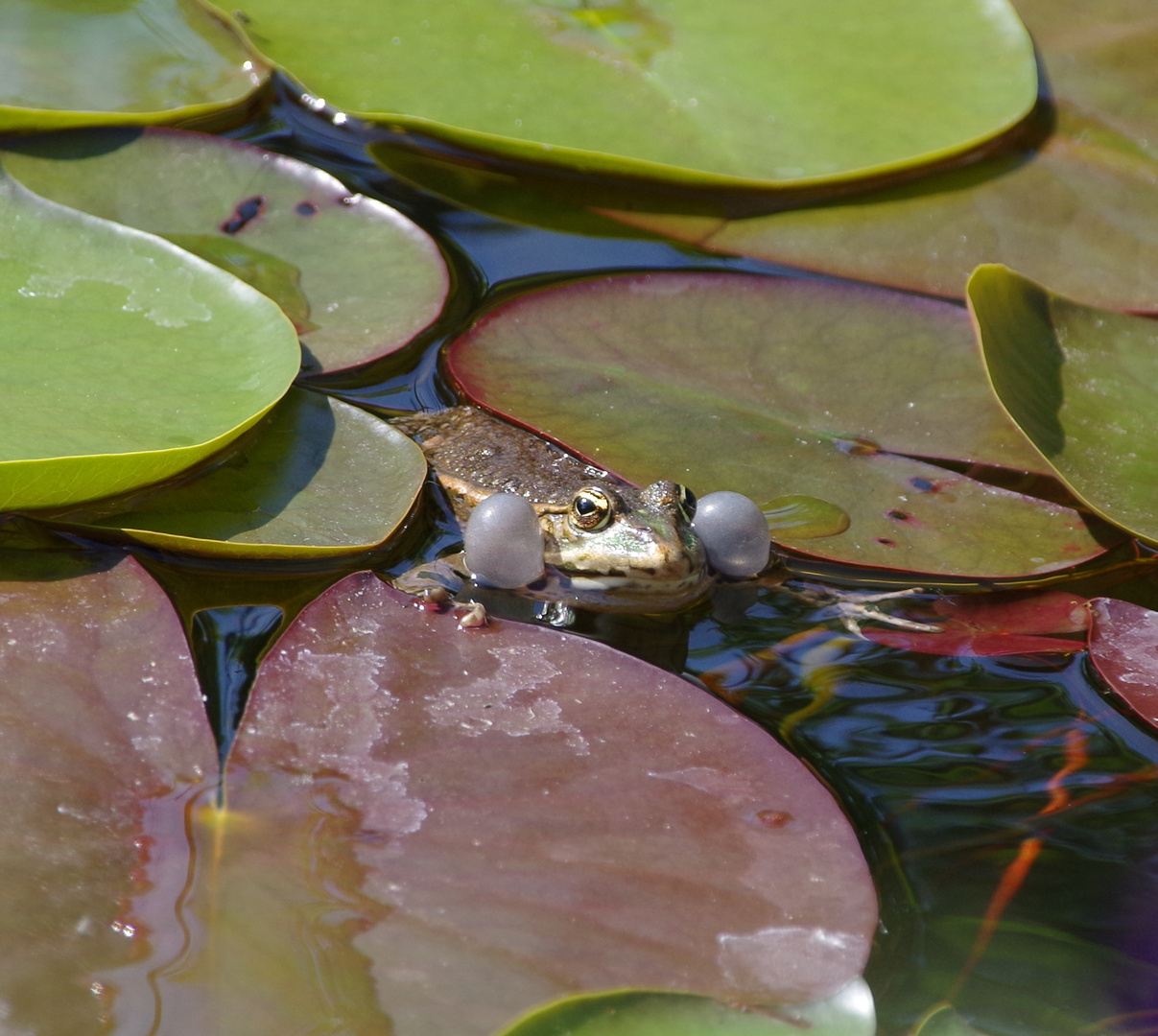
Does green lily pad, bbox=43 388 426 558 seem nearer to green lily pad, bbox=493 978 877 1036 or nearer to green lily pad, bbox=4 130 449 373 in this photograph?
green lily pad, bbox=4 130 449 373

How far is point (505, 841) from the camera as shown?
5.27ft

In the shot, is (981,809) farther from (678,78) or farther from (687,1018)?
(678,78)

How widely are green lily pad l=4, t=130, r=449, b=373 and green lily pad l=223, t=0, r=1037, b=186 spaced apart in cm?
35

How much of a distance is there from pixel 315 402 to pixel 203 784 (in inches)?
45.9

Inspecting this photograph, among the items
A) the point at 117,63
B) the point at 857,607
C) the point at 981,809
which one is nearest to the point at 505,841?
the point at 981,809

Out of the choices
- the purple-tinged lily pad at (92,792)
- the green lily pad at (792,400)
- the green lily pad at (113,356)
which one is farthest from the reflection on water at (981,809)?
the green lily pad at (113,356)

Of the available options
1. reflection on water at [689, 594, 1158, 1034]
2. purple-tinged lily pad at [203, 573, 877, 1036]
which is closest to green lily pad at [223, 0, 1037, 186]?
reflection on water at [689, 594, 1158, 1034]

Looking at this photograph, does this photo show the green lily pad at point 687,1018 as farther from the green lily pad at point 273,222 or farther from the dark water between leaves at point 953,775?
the green lily pad at point 273,222

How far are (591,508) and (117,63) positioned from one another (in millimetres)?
2187

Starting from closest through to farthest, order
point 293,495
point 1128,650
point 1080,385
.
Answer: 1. point 1128,650
2. point 293,495
3. point 1080,385

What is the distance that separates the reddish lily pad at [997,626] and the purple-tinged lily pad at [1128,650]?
67 millimetres

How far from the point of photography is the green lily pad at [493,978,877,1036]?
1.39 meters

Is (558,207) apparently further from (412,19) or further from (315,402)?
(315,402)

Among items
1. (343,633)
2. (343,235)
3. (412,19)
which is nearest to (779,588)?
(343,633)
